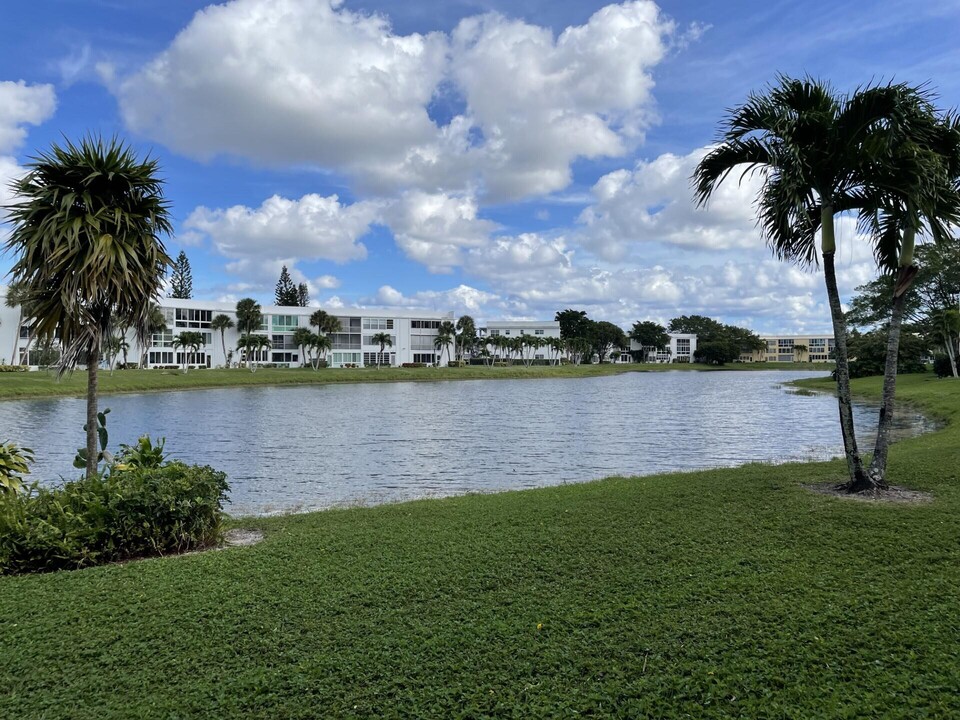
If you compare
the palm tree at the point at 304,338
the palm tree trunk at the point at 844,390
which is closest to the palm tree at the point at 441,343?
the palm tree at the point at 304,338

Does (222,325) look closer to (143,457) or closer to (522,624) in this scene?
(143,457)

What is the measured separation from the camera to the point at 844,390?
31.1ft

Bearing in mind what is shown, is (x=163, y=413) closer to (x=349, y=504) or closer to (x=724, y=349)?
(x=349, y=504)

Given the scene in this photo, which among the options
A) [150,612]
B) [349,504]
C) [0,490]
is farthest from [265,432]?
[150,612]

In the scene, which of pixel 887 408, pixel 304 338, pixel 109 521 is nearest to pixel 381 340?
pixel 304 338

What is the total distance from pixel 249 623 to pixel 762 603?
175 inches

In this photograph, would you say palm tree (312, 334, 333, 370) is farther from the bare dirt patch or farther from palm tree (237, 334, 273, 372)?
the bare dirt patch

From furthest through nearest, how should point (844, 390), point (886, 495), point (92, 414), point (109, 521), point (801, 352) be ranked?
point (801, 352)
point (844, 390)
point (92, 414)
point (886, 495)
point (109, 521)

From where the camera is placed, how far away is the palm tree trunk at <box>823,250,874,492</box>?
9.38m

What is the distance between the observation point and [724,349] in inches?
5738

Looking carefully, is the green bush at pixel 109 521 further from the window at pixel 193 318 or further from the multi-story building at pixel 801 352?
the multi-story building at pixel 801 352

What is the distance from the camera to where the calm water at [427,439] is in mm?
16250

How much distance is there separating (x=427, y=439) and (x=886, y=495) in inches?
694

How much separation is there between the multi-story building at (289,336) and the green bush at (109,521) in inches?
3150
